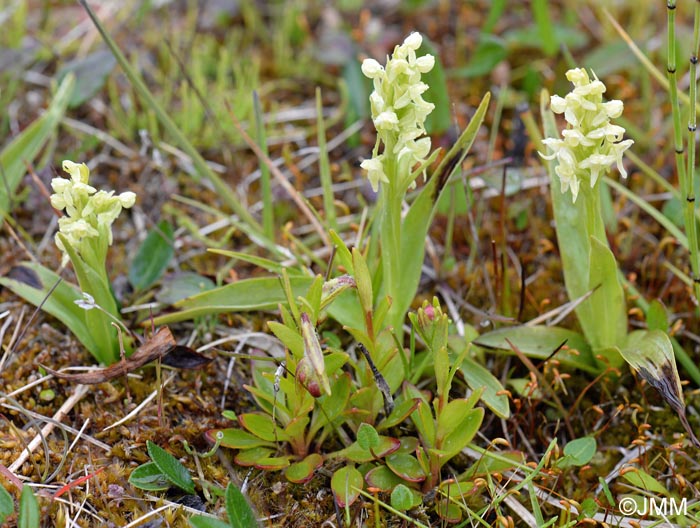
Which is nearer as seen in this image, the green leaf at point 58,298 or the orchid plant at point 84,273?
the orchid plant at point 84,273

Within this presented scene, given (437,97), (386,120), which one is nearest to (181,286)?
(386,120)

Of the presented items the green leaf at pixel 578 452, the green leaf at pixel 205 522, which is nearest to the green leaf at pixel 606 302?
the green leaf at pixel 578 452

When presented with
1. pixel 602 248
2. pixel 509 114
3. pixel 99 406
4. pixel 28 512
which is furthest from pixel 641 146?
pixel 28 512

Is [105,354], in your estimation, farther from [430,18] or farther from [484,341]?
[430,18]

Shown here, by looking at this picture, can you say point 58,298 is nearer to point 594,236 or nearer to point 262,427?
point 262,427

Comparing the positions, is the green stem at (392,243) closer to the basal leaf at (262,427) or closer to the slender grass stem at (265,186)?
the basal leaf at (262,427)
